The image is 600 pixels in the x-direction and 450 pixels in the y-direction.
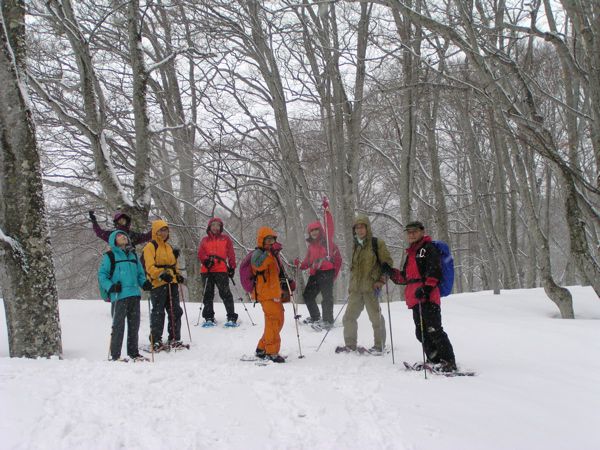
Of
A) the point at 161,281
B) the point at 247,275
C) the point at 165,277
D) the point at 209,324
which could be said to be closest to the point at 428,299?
the point at 247,275

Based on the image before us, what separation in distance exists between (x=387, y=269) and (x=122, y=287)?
3450 millimetres

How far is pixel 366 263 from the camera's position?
588 centimetres

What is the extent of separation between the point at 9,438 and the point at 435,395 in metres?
3.17

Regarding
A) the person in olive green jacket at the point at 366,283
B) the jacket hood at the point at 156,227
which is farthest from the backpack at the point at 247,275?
the jacket hood at the point at 156,227

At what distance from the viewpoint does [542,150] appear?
22.3 feet

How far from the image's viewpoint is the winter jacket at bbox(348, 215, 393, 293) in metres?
5.86

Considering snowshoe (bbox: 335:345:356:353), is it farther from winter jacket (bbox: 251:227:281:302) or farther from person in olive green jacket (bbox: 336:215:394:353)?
winter jacket (bbox: 251:227:281:302)

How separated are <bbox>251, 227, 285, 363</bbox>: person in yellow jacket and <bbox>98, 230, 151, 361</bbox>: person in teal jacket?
1565mm

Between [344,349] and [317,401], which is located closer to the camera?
[317,401]

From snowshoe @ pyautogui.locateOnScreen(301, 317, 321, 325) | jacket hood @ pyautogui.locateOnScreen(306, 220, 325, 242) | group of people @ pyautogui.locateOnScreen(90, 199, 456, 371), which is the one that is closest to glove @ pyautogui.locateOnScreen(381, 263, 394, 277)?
group of people @ pyautogui.locateOnScreen(90, 199, 456, 371)

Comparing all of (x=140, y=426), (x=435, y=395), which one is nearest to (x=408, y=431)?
(x=435, y=395)

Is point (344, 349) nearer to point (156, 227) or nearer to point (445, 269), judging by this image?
point (445, 269)

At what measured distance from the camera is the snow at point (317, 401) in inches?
121

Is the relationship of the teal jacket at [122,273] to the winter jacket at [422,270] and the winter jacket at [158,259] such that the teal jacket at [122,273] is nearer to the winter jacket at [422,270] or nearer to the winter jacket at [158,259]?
the winter jacket at [158,259]
